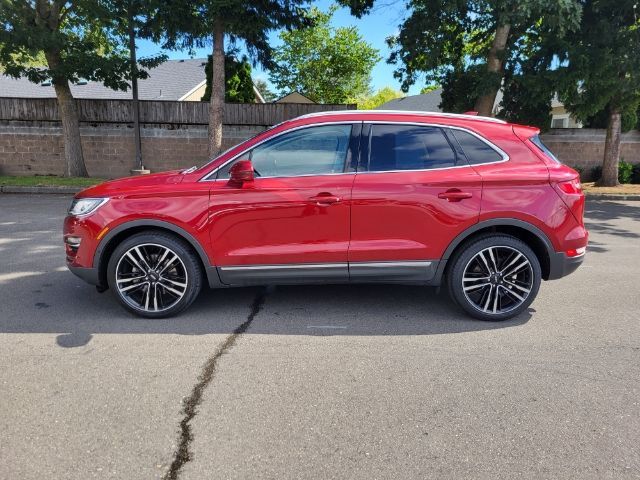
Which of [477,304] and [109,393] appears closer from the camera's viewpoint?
[109,393]

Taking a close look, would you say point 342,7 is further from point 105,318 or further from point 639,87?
point 105,318

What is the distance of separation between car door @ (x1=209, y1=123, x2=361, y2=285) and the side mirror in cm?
9

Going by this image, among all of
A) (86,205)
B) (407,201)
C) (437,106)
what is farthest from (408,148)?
(437,106)

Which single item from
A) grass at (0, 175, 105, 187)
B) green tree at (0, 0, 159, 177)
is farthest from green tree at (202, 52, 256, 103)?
grass at (0, 175, 105, 187)

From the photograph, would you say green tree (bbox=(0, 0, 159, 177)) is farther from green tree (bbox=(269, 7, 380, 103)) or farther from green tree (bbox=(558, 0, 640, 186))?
green tree (bbox=(269, 7, 380, 103))

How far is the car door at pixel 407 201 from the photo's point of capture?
12.7 feet

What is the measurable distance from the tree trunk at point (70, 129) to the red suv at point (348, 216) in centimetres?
1226

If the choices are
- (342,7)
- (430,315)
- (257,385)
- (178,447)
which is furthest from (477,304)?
(342,7)

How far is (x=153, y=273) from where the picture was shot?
399 cm

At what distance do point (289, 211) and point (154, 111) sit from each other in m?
14.2

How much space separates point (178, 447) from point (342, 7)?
14.9 meters

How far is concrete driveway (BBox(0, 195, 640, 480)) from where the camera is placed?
90.3 inches

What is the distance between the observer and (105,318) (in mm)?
4047

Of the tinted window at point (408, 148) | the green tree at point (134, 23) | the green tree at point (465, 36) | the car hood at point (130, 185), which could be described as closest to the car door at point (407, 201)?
the tinted window at point (408, 148)
